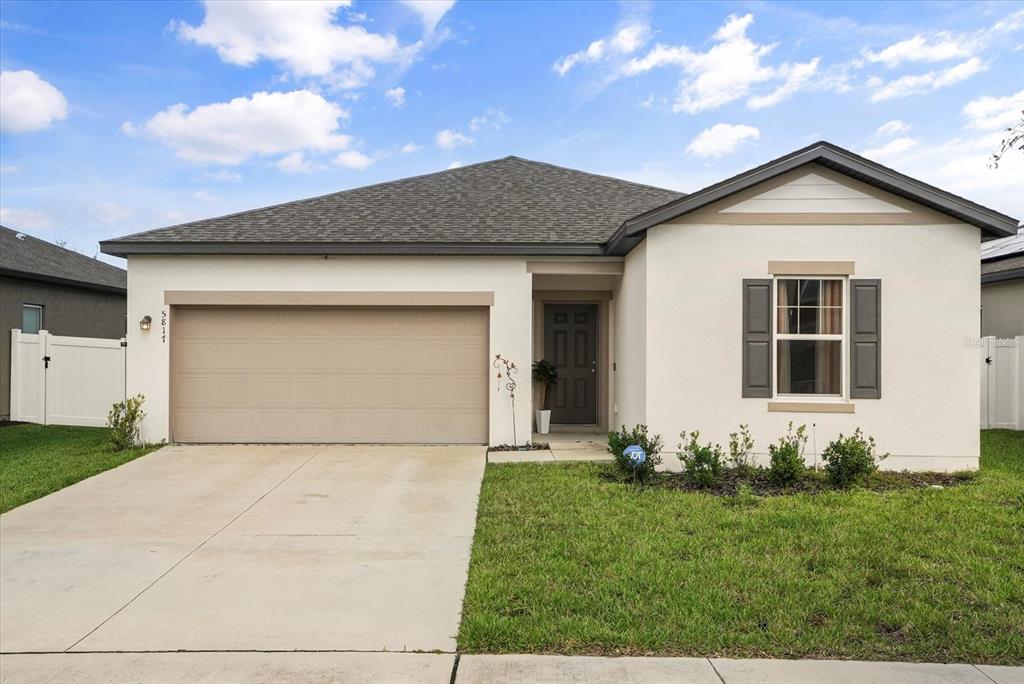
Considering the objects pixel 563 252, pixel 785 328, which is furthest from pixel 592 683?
pixel 563 252

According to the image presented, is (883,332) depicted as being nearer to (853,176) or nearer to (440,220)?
(853,176)

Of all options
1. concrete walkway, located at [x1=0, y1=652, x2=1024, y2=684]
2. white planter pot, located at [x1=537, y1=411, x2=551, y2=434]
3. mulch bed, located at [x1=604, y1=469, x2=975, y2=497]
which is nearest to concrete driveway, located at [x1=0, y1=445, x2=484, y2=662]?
concrete walkway, located at [x1=0, y1=652, x2=1024, y2=684]

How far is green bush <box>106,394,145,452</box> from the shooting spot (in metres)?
9.98

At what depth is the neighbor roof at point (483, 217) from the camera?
838 cm

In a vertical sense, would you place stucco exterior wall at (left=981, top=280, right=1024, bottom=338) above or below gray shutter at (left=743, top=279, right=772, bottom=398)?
above

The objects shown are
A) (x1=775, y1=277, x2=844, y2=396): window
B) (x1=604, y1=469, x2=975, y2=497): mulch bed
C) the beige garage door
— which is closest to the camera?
(x1=604, y1=469, x2=975, y2=497): mulch bed

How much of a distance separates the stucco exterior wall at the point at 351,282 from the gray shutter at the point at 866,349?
460 centimetres

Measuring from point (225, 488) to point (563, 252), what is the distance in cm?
579

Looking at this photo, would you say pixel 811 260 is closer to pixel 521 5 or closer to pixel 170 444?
pixel 521 5

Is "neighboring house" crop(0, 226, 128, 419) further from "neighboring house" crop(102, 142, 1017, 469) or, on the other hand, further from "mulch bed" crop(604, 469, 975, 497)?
"mulch bed" crop(604, 469, 975, 497)

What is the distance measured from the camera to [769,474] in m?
7.79

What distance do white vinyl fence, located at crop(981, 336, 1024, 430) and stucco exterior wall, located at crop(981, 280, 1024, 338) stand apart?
132 centimetres

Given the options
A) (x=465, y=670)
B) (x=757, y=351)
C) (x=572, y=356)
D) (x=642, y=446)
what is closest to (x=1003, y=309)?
(x=757, y=351)

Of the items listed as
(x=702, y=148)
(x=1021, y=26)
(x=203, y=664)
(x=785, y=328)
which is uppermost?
(x=702, y=148)
